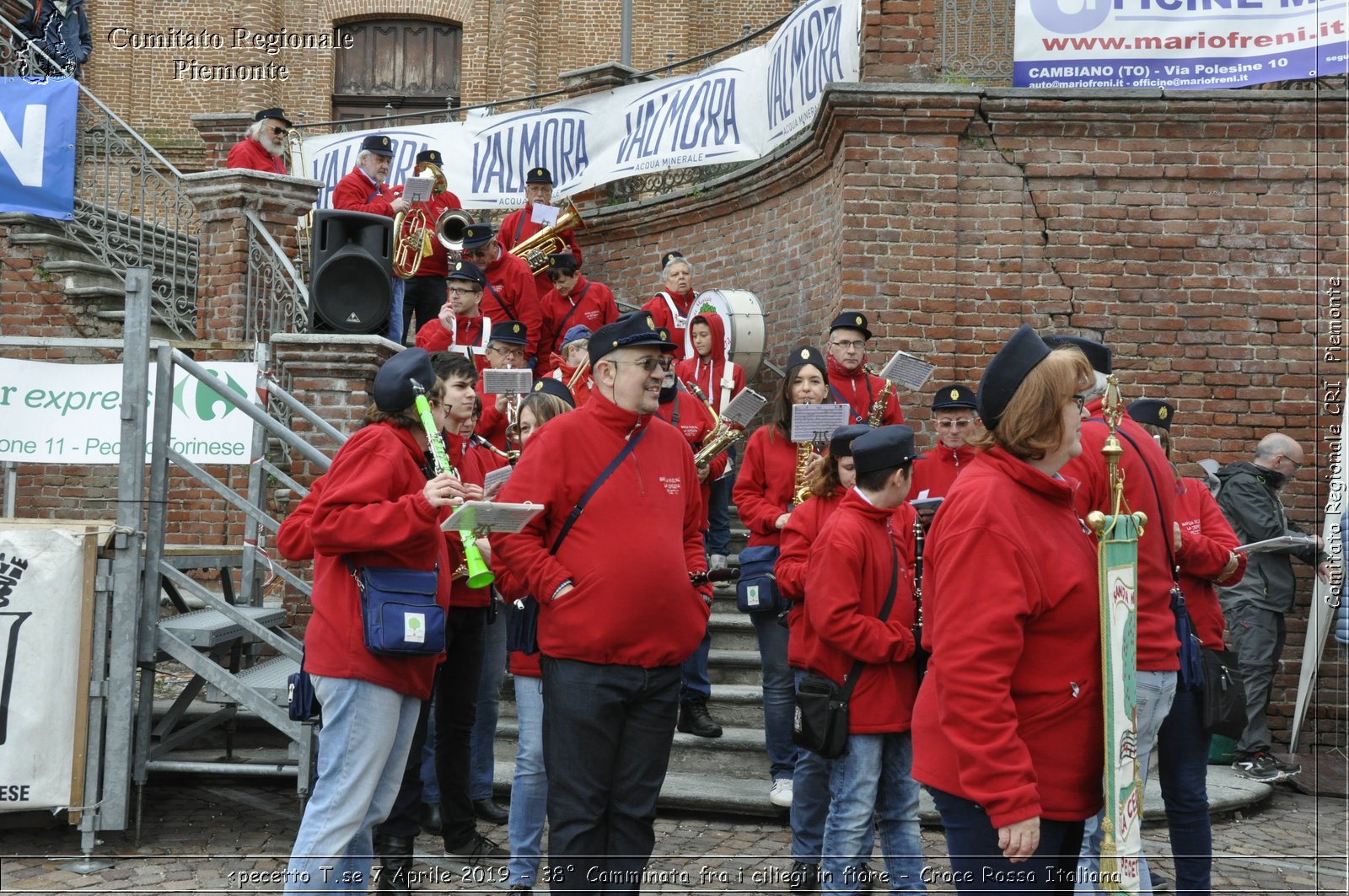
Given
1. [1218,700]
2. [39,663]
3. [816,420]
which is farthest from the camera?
[816,420]

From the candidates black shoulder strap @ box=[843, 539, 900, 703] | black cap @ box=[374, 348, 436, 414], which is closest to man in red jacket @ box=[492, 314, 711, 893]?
black cap @ box=[374, 348, 436, 414]

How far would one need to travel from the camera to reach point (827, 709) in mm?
5172

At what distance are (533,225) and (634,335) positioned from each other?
700cm

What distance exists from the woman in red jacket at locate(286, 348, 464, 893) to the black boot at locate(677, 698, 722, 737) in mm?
3013

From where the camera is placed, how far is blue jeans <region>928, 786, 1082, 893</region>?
3211 millimetres

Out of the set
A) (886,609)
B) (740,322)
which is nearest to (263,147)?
(740,322)

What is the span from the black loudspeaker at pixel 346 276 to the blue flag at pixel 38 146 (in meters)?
3.13

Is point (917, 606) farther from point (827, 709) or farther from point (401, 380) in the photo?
point (401, 380)

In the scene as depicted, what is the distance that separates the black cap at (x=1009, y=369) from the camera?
11.1 ft

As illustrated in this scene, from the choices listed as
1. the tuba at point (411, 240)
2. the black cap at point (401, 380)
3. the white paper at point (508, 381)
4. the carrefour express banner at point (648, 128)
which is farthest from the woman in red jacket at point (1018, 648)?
the tuba at point (411, 240)

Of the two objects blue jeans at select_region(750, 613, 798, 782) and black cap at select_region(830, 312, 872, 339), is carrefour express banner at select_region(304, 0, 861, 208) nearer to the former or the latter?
black cap at select_region(830, 312, 872, 339)

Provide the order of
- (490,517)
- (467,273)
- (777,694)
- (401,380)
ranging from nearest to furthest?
(490,517), (401,380), (777,694), (467,273)

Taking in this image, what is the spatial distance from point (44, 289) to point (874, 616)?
998 centimetres

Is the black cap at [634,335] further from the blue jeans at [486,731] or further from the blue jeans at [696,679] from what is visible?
the blue jeans at [696,679]
